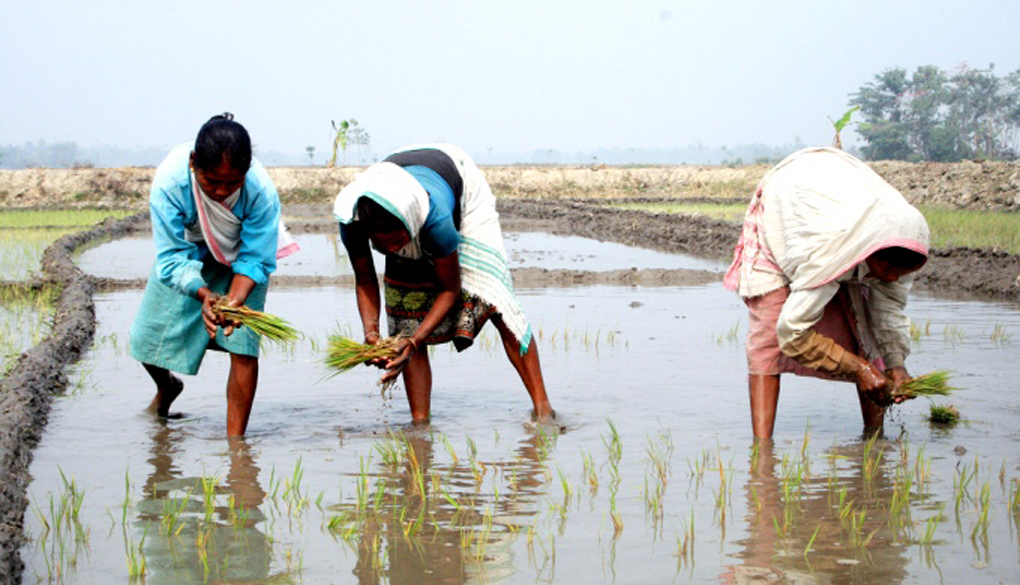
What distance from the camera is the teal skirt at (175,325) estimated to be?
4.46 metres

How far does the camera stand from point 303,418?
515 cm

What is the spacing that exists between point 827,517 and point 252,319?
2117mm

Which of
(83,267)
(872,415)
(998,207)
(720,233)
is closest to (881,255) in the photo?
(872,415)

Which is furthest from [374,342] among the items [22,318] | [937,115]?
[937,115]

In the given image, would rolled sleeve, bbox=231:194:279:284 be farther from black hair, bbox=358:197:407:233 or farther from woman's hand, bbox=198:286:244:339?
black hair, bbox=358:197:407:233

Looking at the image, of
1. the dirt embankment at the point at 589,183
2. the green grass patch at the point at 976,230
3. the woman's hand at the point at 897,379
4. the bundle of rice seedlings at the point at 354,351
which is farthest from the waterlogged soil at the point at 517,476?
the dirt embankment at the point at 589,183

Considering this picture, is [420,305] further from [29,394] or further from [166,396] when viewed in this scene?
[29,394]

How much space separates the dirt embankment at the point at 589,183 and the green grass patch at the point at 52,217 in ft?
11.1

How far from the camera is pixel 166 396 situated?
5.02m

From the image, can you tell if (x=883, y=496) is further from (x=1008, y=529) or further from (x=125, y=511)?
(x=125, y=511)

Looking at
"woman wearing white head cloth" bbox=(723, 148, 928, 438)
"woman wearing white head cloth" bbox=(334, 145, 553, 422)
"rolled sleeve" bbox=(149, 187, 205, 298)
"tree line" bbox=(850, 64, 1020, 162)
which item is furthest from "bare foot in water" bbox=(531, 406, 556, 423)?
"tree line" bbox=(850, 64, 1020, 162)

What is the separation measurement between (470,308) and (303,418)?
1.10 m

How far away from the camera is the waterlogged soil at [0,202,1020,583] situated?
10.3 ft

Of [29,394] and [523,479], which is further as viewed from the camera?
[29,394]
